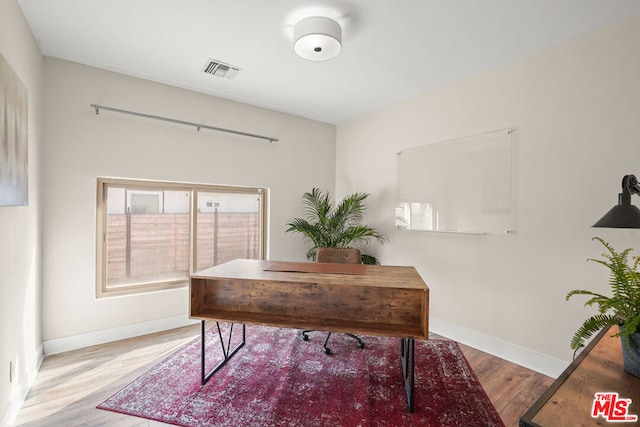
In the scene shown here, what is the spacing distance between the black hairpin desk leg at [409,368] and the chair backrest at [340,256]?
0.82 m

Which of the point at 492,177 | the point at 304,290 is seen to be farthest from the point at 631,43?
the point at 304,290

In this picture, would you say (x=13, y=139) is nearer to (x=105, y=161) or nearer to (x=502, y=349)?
(x=105, y=161)

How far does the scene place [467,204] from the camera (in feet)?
9.50

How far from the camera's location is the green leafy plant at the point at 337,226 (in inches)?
146

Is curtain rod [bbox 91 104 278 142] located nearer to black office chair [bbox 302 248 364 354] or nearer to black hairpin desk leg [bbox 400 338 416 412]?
black office chair [bbox 302 248 364 354]

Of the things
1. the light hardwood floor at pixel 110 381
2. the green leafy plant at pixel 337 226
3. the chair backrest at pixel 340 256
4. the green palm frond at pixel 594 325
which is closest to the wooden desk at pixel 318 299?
the chair backrest at pixel 340 256

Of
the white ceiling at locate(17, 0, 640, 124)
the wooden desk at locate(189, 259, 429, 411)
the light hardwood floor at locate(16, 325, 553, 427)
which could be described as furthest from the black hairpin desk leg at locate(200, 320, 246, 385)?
the white ceiling at locate(17, 0, 640, 124)

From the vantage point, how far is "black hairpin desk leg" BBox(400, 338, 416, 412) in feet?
6.02

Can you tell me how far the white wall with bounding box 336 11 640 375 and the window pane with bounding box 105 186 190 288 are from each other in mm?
2662

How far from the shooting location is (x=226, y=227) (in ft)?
11.9

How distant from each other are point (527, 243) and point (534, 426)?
206cm

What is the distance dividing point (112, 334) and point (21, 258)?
1.21m

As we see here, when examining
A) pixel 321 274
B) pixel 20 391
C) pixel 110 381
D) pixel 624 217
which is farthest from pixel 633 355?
pixel 20 391

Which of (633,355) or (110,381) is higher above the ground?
(633,355)
